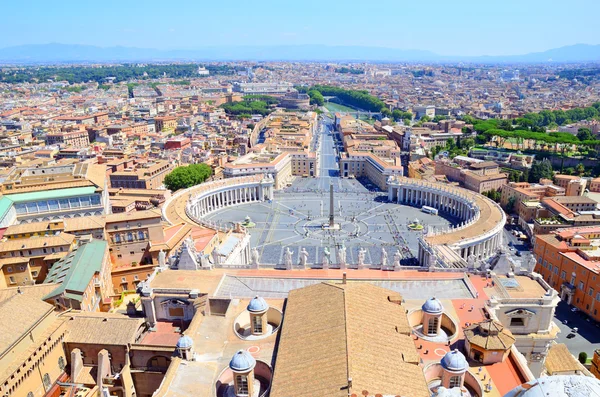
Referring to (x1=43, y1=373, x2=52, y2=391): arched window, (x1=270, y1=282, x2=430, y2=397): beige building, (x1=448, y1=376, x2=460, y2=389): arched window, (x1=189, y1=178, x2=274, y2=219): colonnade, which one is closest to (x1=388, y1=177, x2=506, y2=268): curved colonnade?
(x1=270, y1=282, x2=430, y2=397): beige building

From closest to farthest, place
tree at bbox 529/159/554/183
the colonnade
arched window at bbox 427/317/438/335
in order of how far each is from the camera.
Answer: arched window at bbox 427/317/438/335
the colonnade
tree at bbox 529/159/554/183

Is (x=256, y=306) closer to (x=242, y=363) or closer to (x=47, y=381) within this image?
(x=242, y=363)

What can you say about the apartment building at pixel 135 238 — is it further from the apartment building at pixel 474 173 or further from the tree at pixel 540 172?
the tree at pixel 540 172

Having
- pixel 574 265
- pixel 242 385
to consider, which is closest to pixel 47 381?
pixel 242 385

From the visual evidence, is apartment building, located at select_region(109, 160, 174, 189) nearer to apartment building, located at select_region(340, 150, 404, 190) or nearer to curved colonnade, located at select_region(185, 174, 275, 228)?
curved colonnade, located at select_region(185, 174, 275, 228)

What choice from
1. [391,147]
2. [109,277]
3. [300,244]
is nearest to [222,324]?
[109,277]

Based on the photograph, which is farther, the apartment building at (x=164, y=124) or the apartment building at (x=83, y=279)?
the apartment building at (x=164, y=124)

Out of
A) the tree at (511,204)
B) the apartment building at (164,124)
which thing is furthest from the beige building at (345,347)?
the apartment building at (164,124)
